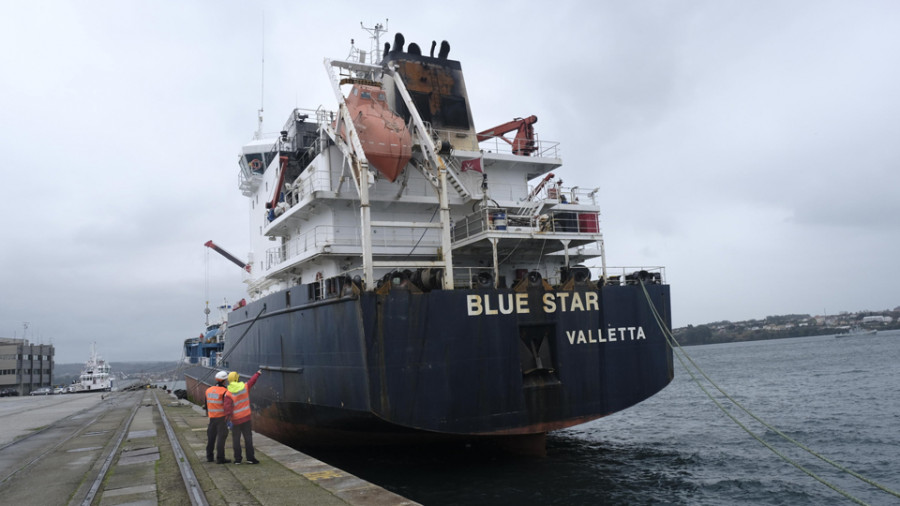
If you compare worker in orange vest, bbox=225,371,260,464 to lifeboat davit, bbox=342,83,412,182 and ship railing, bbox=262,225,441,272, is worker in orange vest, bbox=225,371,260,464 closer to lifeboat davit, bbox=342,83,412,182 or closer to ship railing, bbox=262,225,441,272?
ship railing, bbox=262,225,441,272

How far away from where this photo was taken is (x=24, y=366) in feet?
229

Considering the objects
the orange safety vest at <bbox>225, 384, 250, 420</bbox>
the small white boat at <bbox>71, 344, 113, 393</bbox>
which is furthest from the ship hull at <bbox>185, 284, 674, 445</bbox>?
the small white boat at <bbox>71, 344, 113, 393</bbox>

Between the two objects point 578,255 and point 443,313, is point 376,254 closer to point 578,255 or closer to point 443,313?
point 443,313

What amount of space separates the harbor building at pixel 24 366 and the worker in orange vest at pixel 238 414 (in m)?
74.5

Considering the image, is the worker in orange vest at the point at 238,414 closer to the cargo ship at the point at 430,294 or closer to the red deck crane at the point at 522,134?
the cargo ship at the point at 430,294

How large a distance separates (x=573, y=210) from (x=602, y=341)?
3639 mm

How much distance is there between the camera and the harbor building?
221 feet

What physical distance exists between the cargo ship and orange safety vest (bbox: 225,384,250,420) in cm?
212

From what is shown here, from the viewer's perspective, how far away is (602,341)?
11.5 m

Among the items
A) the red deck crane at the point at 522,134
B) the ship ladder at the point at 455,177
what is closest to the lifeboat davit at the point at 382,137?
the ship ladder at the point at 455,177

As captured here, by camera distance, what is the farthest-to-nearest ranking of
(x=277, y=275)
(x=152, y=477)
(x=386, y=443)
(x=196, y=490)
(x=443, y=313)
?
(x=277, y=275) < (x=386, y=443) < (x=443, y=313) < (x=152, y=477) < (x=196, y=490)

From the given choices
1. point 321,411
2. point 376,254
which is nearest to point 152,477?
point 321,411

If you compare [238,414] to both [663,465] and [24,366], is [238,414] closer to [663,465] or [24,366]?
[663,465]

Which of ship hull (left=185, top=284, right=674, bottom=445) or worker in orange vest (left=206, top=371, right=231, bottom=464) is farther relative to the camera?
ship hull (left=185, top=284, right=674, bottom=445)
